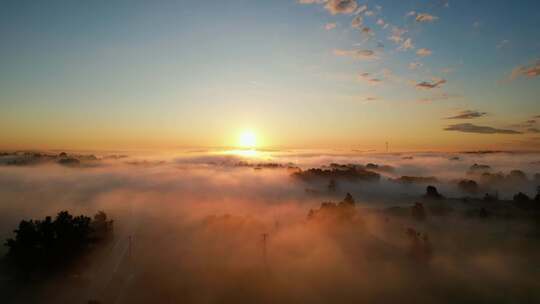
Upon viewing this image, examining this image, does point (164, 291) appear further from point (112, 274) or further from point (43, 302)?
point (43, 302)

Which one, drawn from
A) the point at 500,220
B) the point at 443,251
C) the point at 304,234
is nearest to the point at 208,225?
the point at 304,234

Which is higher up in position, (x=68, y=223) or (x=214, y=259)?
(x=68, y=223)

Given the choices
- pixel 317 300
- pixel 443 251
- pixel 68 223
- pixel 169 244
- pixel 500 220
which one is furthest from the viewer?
pixel 500 220

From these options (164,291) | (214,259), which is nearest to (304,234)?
(214,259)

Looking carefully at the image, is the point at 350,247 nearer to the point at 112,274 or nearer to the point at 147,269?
the point at 147,269

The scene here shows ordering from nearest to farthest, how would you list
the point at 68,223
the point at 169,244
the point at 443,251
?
the point at 68,223, the point at 443,251, the point at 169,244

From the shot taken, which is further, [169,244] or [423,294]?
[169,244]

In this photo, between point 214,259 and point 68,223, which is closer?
point 68,223

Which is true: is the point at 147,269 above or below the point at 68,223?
below

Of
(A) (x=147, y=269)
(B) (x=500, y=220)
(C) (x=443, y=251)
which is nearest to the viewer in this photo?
(A) (x=147, y=269)
